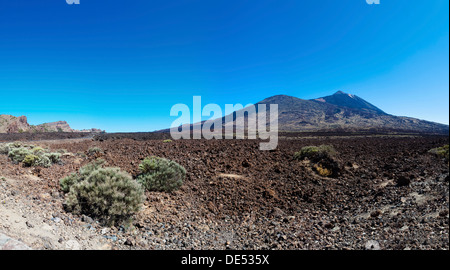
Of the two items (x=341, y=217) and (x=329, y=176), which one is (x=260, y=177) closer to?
(x=329, y=176)

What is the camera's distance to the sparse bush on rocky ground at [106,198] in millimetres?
4496

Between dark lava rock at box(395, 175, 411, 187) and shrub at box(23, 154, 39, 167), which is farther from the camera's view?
shrub at box(23, 154, 39, 167)

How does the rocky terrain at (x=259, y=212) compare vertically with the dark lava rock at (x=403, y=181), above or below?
below

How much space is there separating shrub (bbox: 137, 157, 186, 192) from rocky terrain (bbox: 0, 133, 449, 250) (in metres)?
0.28

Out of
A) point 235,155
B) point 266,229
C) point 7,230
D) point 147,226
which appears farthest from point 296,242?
point 235,155

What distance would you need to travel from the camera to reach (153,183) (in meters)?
6.46

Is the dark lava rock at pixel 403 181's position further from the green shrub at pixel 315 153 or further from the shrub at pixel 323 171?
the green shrub at pixel 315 153

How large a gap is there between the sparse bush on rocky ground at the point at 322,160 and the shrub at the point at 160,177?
5861 mm

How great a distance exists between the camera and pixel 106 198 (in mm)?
4707

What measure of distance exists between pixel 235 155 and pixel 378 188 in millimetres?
6256

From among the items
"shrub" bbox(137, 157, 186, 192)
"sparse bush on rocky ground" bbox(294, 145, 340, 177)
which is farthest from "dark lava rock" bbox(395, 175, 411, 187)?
"shrub" bbox(137, 157, 186, 192)

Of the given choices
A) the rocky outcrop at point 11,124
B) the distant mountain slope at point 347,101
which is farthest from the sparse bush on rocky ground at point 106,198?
the distant mountain slope at point 347,101

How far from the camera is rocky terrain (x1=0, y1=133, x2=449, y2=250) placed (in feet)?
12.1

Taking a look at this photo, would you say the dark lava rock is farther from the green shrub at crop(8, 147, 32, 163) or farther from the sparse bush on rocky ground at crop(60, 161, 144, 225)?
the green shrub at crop(8, 147, 32, 163)
